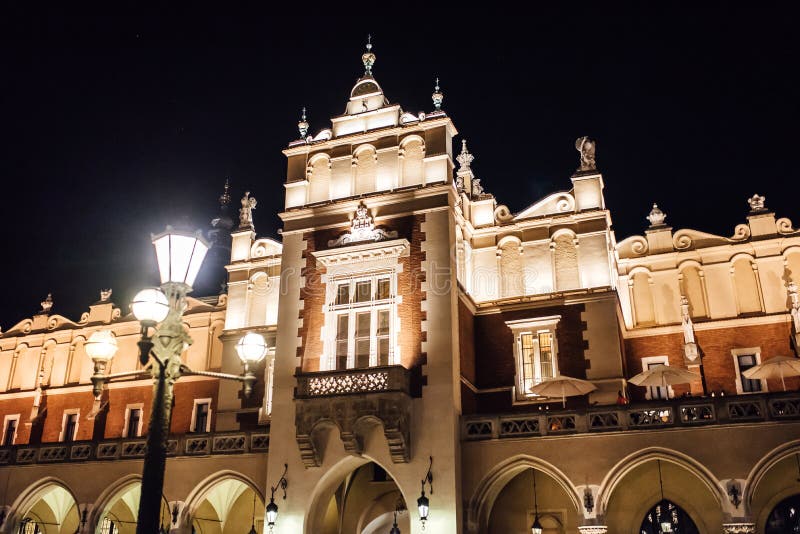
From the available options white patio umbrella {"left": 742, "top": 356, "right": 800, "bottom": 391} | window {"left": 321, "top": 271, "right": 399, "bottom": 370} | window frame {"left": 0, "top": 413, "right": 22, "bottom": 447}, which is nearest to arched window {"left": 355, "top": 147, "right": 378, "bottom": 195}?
window {"left": 321, "top": 271, "right": 399, "bottom": 370}

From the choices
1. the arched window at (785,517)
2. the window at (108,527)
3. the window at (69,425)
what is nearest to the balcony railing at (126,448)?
the window at (108,527)

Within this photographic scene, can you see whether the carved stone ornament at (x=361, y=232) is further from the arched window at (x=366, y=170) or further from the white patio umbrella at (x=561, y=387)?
the white patio umbrella at (x=561, y=387)

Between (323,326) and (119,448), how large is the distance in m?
8.99

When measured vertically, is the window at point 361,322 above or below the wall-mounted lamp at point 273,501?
above

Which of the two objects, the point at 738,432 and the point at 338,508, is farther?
the point at 338,508

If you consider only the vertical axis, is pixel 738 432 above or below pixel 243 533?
above

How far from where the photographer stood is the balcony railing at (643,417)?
21172 millimetres

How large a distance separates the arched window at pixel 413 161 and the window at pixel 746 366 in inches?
495

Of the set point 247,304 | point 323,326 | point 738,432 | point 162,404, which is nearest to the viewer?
point 162,404

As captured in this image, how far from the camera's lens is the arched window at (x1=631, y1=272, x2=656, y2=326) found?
2897cm

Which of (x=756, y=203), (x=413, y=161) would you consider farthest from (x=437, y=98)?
(x=756, y=203)

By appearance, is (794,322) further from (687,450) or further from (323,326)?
(323,326)

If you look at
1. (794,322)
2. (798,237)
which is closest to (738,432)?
(794,322)

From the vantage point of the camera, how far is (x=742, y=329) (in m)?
27.5
